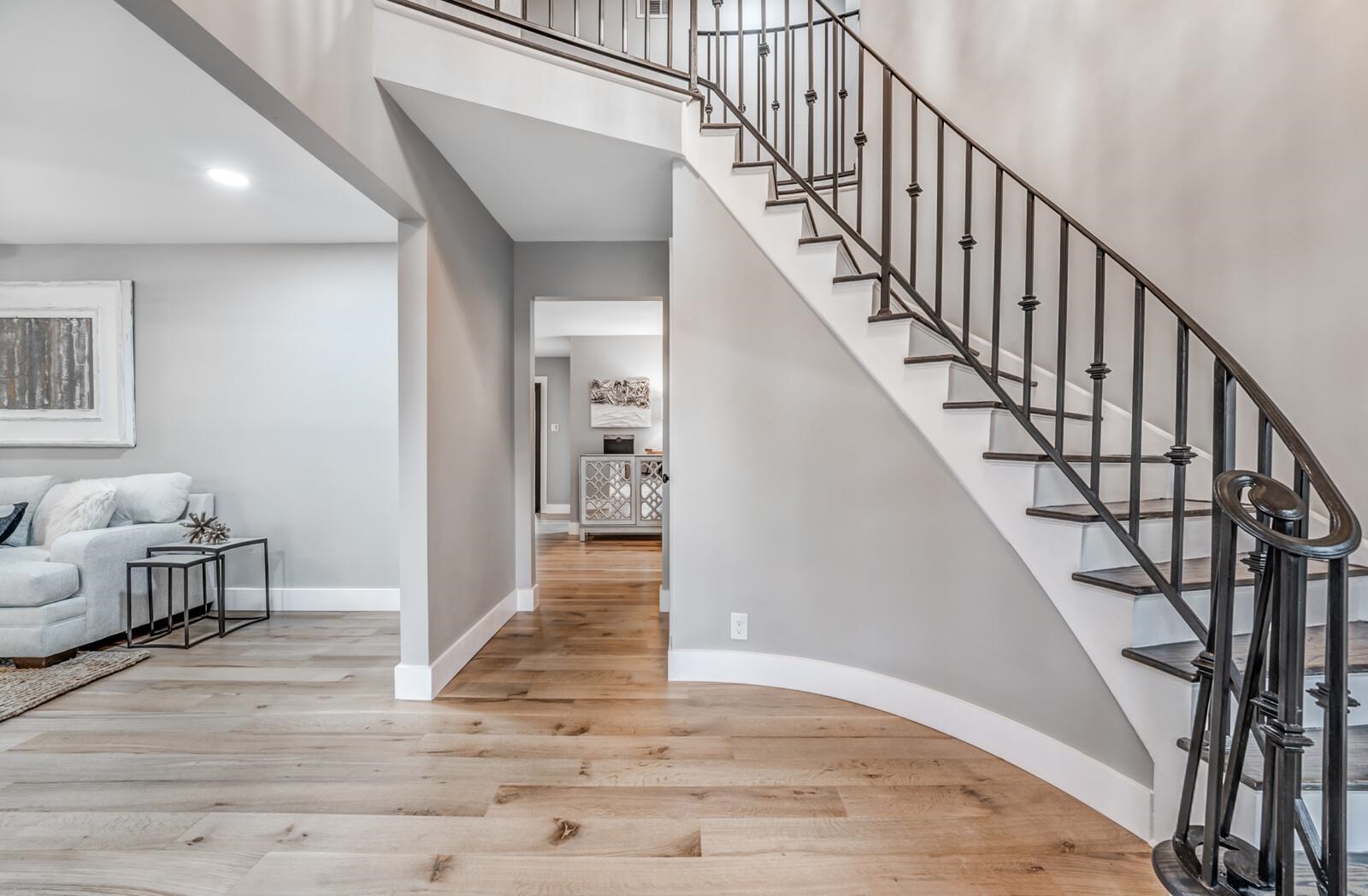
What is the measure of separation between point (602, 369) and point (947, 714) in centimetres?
605

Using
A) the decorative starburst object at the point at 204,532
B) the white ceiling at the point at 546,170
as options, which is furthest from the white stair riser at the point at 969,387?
the decorative starburst object at the point at 204,532

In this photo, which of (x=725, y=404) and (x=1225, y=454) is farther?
(x=725, y=404)

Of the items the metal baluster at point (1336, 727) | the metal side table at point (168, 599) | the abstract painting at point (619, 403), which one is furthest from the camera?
the abstract painting at point (619, 403)

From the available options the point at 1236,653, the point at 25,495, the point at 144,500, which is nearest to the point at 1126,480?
the point at 1236,653

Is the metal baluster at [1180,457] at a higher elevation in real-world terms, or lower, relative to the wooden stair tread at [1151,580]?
higher

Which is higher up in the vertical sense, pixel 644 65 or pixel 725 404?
pixel 644 65

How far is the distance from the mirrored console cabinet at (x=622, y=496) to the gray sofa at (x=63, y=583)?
3712 mm

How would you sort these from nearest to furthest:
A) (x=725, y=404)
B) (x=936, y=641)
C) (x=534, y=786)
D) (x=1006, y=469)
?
(x=534, y=786)
(x=1006, y=469)
(x=936, y=641)
(x=725, y=404)

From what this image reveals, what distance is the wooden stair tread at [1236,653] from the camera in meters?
1.60

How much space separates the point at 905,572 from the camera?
96.3 inches

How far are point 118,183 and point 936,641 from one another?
13.8ft

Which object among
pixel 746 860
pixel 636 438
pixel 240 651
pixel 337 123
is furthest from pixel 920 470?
pixel 636 438

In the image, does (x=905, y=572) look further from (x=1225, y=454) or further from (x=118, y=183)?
(x=118, y=183)

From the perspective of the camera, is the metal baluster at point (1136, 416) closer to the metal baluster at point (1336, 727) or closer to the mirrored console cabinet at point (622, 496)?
the metal baluster at point (1336, 727)
